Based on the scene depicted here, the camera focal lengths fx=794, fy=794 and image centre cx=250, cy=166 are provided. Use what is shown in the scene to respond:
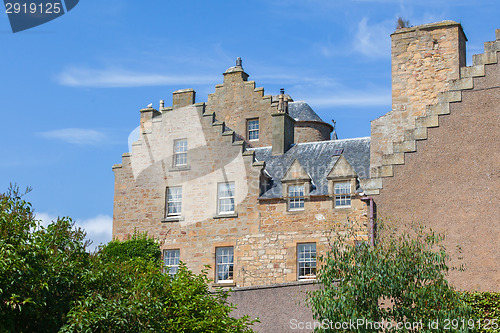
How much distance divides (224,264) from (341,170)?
6300mm

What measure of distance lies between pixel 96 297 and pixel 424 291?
752 cm

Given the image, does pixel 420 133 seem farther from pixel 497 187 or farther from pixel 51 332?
pixel 51 332

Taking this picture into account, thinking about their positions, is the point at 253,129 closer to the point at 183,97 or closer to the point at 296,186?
the point at 183,97

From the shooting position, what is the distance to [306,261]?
32.1 meters

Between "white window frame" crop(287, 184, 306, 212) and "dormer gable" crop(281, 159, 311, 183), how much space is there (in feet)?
0.97

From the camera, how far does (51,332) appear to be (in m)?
17.4

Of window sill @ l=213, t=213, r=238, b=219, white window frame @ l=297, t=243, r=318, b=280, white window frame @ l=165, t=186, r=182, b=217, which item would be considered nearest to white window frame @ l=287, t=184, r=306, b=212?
white window frame @ l=297, t=243, r=318, b=280

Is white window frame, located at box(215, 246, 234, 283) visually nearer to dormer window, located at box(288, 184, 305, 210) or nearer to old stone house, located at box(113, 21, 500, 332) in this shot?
old stone house, located at box(113, 21, 500, 332)

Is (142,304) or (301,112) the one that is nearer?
(142,304)

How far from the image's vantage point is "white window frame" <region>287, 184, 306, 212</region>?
32969 mm

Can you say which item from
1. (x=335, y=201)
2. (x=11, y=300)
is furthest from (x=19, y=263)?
(x=335, y=201)

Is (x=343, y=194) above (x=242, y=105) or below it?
below

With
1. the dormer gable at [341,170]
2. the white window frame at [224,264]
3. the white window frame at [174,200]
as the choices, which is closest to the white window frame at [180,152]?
the white window frame at [174,200]

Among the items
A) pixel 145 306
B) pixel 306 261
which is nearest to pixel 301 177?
pixel 306 261
